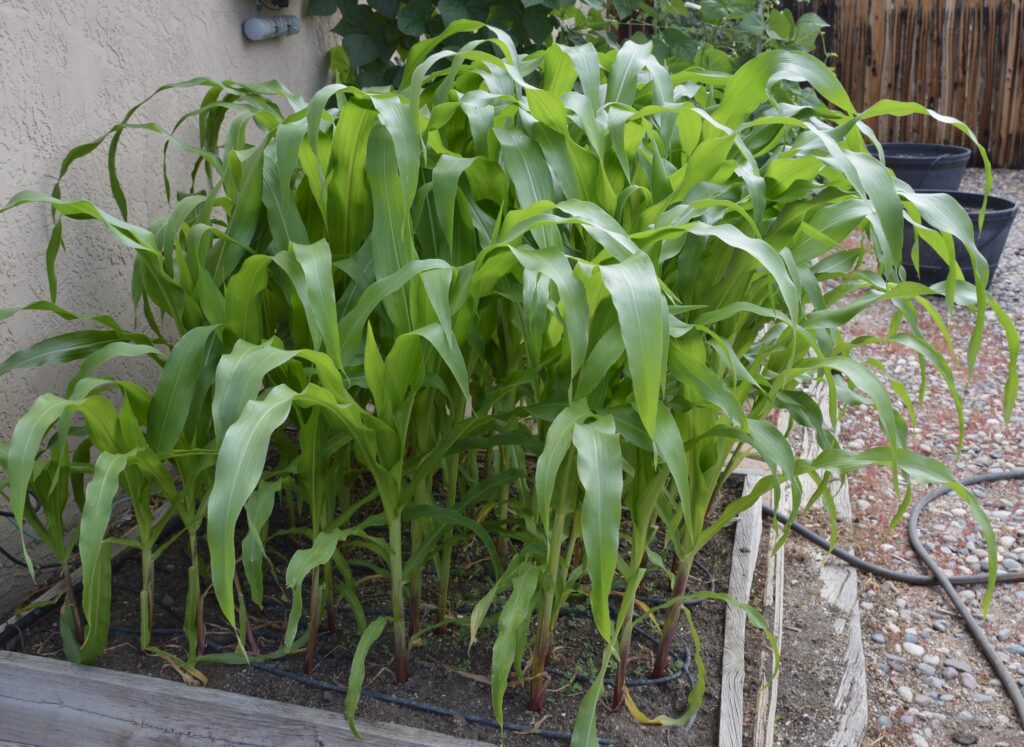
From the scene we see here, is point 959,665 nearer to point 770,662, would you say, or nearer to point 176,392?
point 770,662

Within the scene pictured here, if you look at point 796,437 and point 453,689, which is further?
point 796,437

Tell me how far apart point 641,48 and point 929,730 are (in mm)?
1173

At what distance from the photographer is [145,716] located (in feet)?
3.70

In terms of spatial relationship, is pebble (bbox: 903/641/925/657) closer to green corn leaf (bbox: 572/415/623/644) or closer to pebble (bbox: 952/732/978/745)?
pebble (bbox: 952/732/978/745)

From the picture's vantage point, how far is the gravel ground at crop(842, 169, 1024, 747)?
158 centimetres

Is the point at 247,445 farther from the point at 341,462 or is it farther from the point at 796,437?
the point at 796,437

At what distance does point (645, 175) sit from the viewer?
1.26 metres

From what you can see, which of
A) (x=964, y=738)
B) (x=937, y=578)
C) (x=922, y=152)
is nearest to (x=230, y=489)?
(x=964, y=738)

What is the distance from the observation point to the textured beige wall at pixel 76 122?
138 cm

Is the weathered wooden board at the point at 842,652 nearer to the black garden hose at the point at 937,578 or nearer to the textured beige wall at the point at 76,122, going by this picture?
the black garden hose at the point at 937,578

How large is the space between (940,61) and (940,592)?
500 cm

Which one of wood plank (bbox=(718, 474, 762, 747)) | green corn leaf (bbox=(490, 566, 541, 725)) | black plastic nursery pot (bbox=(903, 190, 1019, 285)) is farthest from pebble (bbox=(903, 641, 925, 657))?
black plastic nursery pot (bbox=(903, 190, 1019, 285))

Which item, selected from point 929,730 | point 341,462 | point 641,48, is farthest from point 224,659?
point 929,730

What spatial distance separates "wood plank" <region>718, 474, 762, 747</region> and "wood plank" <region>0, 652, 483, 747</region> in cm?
34
